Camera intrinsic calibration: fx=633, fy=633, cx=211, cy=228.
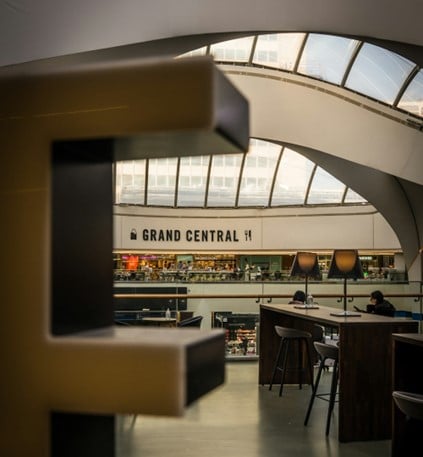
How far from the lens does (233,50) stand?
499 inches

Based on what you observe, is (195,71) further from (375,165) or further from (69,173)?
(375,165)

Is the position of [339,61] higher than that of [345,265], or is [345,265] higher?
[339,61]

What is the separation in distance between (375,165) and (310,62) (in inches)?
96.9

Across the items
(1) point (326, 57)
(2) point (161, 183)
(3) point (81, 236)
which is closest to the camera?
(3) point (81, 236)

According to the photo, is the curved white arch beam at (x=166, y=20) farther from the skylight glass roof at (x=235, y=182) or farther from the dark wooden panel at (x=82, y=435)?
the skylight glass roof at (x=235, y=182)

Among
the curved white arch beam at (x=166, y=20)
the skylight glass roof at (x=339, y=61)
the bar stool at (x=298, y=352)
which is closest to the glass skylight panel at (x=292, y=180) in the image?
the skylight glass roof at (x=339, y=61)

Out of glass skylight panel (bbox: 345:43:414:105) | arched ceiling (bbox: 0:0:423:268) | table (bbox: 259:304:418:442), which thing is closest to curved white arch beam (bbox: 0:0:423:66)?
arched ceiling (bbox: 0:0:423:268)

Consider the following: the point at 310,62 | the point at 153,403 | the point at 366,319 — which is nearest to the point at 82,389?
the point at 153,403

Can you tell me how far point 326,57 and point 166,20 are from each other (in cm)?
545

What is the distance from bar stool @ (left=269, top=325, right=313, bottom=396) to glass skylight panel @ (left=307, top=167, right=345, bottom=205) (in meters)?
11.0

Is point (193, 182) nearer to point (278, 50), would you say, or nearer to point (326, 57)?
point (278, 50)

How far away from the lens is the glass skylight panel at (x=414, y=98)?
1199cm

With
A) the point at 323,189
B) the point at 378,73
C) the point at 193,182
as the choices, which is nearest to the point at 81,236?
the point at 378,73

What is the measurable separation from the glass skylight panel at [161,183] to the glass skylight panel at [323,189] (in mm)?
3998
